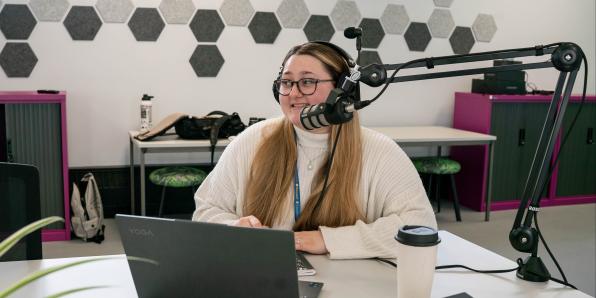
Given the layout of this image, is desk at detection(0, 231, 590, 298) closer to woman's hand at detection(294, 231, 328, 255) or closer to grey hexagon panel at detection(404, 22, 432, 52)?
woman's hand at detection(294, 231, 328, 255)

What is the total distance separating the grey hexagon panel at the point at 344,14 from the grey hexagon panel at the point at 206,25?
0.84 m

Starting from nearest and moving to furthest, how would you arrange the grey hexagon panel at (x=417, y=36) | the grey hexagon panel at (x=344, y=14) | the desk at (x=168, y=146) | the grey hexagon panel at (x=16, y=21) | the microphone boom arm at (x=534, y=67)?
the microphone boom arm at (x=534, y=67) < the desk at (x=168, y=146) < the grey hexagon panel at (x=16, y=21) < the grey hexagon panel at (x=344, y=14) < the grey hexagon panel at (x=417, y=36)

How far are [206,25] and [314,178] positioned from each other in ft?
8.60

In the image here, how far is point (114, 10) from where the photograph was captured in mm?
3830

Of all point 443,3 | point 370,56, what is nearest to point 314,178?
point 370,56

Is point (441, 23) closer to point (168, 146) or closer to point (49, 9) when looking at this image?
point (168, 146)

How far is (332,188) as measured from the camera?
1.59 meters

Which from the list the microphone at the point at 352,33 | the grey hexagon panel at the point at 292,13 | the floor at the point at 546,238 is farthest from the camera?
the grey hexagon panel at the point at 292,13

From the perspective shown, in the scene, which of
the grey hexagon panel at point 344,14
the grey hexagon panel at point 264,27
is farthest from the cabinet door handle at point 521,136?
the grey hexagon panel at point 264,27

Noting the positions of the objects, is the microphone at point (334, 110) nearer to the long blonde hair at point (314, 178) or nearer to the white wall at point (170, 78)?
the long blonde hair at point (314, 178)

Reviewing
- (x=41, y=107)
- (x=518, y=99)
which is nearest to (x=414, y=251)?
(x=41, y=107)

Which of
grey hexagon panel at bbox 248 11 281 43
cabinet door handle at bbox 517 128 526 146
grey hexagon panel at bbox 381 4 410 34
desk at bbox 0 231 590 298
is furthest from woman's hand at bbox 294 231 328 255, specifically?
cabinet door handle at bbox 517 128 526 146

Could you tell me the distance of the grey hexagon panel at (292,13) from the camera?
4.16 m

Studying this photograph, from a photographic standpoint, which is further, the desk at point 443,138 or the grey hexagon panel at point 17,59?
the desk at point 443,138
